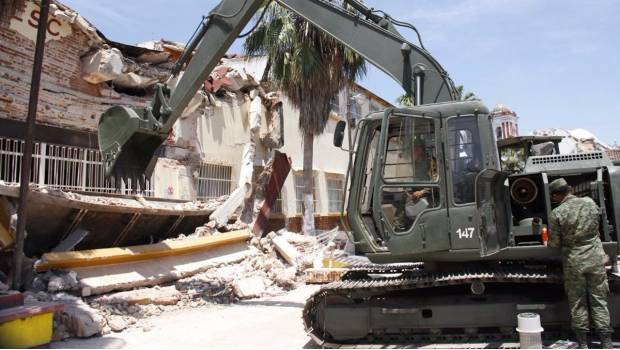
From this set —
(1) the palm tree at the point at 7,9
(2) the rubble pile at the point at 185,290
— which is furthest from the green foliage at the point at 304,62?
(1) the palm tree at the point at 7,9

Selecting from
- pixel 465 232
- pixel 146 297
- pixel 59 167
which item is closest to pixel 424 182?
pixel 465 232

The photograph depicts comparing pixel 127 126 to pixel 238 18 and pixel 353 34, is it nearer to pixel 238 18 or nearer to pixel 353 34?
pixel 238 18

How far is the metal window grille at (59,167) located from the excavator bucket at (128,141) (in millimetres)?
1600

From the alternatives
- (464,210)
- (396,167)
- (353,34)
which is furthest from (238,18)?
(464,210)

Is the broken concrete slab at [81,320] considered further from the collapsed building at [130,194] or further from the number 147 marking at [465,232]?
the number 147 marking at [465,232]

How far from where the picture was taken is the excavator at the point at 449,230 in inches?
213

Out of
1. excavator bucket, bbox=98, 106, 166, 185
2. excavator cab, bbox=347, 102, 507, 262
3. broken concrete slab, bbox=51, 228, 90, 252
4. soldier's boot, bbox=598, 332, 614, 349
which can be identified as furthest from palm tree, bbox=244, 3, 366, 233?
soldier's boot, bbox=598, 332, 614, 349

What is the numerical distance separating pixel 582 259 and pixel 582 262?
0.03 m

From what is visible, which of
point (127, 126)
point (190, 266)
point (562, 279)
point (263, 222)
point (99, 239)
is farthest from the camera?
point (263, 222)

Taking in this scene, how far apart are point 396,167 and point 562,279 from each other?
2.01 meters

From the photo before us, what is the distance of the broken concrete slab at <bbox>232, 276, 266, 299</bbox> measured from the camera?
995cm

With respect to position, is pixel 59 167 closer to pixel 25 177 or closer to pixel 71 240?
pixel 71 240

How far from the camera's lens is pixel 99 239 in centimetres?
970

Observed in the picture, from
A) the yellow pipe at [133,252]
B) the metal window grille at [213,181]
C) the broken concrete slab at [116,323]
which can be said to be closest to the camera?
the broken concrete slab at [116,323]
